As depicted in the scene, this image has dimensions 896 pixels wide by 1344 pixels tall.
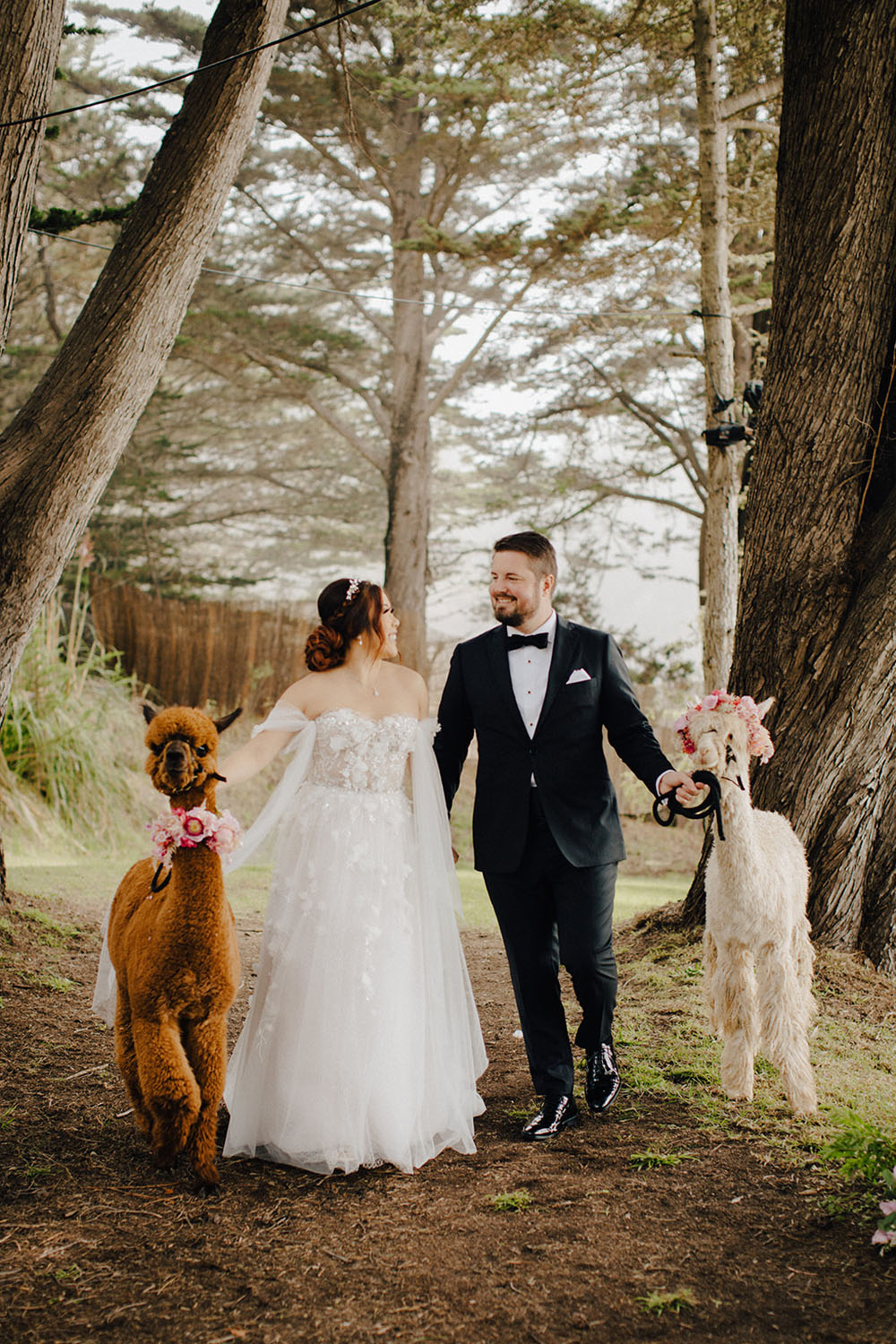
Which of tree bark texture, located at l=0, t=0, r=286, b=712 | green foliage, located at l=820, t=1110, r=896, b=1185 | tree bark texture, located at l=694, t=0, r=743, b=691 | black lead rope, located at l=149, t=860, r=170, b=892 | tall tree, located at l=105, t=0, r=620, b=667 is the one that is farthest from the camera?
tall tree, located at l=105, t=0, r=620, b=667

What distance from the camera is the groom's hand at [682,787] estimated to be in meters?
3.58

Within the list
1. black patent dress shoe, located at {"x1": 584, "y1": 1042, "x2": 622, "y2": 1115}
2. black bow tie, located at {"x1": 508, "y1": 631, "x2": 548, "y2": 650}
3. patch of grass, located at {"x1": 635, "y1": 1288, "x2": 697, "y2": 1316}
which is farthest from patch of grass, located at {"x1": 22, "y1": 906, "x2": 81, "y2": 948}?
patch of grass, located at {"x1": 635, "y1": 1288, "x2": 697, "y2": 1316}

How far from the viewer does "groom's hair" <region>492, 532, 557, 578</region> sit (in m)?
3.80

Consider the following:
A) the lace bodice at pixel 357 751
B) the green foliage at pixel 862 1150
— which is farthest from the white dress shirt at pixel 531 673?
the green foliage at pixel 862 1150

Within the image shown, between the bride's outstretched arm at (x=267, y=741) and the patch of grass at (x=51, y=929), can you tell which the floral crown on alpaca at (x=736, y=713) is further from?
the patch of grass at (x=51, y=929)

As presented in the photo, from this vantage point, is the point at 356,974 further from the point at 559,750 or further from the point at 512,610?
the point at 512,610

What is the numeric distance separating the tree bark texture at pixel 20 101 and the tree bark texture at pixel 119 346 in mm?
415

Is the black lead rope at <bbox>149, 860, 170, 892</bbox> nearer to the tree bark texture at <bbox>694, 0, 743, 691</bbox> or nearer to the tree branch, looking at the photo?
the tree bark texture at <bbox>694, 0, 743, 691</bbox>

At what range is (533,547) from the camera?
3828mm

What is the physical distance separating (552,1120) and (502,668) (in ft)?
5.40

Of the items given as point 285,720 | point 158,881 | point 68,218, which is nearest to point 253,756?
point 285,720

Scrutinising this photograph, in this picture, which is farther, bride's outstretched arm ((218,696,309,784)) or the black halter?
the black halter

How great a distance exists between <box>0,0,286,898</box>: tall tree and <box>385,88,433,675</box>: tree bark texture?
9.83 m

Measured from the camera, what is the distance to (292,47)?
14.3m
